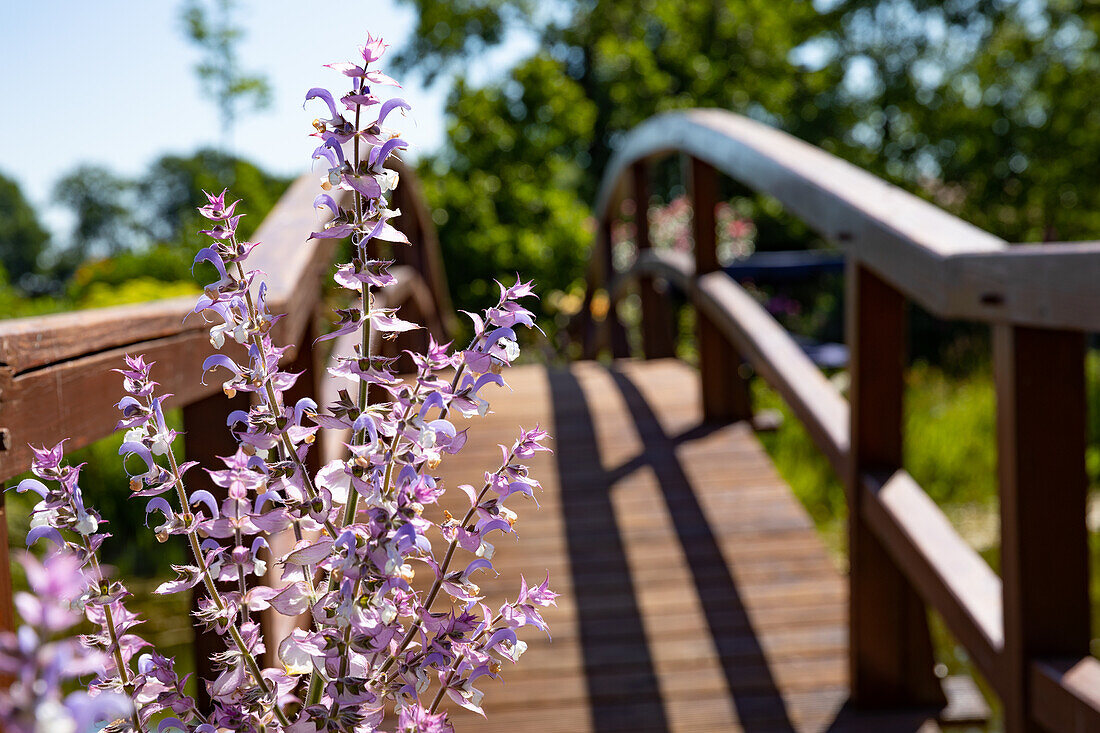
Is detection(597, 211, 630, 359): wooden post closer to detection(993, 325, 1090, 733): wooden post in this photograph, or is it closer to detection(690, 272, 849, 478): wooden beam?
detection(690, 272, 849, 478): wooden beam

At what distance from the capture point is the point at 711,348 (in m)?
3.24

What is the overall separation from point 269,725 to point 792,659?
1.59m

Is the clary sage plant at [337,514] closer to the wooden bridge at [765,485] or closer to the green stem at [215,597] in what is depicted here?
the green stem at [215,597]

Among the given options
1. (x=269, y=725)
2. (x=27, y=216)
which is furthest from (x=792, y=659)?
(x=27, y=216)

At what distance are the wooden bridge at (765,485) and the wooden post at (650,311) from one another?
35.9 inches

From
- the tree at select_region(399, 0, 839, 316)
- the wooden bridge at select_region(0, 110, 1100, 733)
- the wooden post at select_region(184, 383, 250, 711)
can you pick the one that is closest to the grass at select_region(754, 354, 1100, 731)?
the wooden bridge at select_region(0, 110, 1100, 733)

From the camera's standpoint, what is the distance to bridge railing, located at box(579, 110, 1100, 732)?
127 centimetres

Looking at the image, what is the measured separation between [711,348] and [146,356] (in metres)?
2.38

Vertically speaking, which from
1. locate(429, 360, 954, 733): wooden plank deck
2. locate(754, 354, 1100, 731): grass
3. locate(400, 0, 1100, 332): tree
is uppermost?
locate(400, 0, 1100, 332): tree

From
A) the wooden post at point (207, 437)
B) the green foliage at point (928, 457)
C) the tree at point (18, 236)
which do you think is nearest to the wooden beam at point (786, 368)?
the wooden post at point (207, 437)

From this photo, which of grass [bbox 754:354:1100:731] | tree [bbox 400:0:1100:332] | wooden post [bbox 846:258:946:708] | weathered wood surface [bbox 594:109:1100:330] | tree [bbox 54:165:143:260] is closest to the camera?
weathered wood surface [bbox 594:109:1100:330]

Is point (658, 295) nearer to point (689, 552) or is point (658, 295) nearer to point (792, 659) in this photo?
point (689, 552)

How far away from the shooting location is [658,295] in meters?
4.91

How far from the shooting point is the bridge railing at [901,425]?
1.27 m
